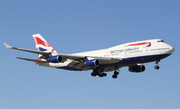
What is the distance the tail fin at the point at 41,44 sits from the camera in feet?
194

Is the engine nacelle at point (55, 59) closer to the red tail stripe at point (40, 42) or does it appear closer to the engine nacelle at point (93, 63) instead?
the engine nacelle at point (93, 63)

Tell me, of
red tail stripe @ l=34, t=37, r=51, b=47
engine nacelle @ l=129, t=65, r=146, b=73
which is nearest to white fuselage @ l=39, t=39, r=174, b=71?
engine nacelle @ l=129, t=65, r=146, b=73

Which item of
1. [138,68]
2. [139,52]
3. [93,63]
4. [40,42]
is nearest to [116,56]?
[139,52]

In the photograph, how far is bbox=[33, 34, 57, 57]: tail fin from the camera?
59116 mm

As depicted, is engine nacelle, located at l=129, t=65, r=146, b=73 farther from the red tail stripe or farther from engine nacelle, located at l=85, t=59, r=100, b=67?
the red tail stripe

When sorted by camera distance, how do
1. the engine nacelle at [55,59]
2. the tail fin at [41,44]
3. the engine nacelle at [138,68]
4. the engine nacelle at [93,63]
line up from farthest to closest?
the tail fin at [41,44]
the engine nacelle at [138,68]
the engine nacelle at [93,63]
the engine nacelle at [55,59]

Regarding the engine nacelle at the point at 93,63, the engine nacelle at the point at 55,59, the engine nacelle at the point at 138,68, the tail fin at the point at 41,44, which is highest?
the tail fin at the point at 41,44

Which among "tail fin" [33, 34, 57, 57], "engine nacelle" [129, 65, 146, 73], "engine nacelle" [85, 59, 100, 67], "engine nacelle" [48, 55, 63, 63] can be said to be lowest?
"engine nacelle" [129, 65, 146, 73]

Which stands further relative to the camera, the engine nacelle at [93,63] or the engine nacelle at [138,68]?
the engine nacelle at [138,68]

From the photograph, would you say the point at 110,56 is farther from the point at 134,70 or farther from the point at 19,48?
the point at 19,48

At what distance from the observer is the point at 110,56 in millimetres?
49938

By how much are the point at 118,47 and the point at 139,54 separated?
473cm

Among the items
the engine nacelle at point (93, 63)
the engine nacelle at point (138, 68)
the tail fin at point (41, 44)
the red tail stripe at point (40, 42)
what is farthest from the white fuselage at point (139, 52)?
the red tail stripe at point (40, 42)

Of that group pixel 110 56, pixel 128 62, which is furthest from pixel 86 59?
pixel 128 62
